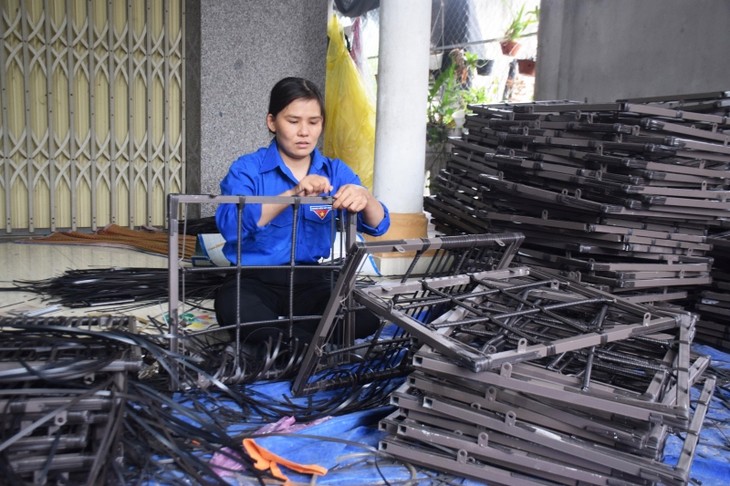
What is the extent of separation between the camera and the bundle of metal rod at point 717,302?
138 inches

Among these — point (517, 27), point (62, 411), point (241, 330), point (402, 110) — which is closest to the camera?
point (62, 411)

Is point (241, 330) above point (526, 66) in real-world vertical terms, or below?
below

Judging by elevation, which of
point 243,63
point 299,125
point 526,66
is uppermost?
point 526,66

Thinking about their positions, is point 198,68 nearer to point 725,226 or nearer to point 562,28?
point 562,28

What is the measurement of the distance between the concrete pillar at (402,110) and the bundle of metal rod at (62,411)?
11.3 feet

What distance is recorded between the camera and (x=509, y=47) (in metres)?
9.63

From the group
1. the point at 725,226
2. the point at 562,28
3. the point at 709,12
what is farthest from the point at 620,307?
the point at 562,28

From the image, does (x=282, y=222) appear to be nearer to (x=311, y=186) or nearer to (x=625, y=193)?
(x=311, y=186)

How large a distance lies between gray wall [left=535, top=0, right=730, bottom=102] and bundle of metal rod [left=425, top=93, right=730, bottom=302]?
5.28 ft

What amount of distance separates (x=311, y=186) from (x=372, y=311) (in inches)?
27.2

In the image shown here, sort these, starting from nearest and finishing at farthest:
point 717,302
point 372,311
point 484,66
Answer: point 372,311 → point 717,302 → point 484,66

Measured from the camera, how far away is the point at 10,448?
1.59 m

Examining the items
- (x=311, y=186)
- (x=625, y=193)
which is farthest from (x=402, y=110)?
(x=311, y=186)

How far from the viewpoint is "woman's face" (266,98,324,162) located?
293 centimetres
